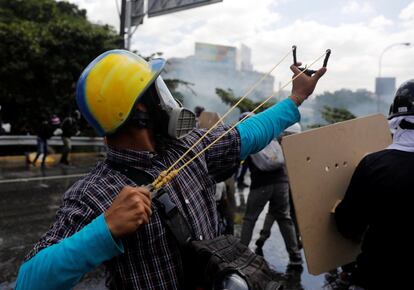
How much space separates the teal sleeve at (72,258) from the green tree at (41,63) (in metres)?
12.6

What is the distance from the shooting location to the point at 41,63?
12961 millimetres

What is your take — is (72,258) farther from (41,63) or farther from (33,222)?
(41,63)

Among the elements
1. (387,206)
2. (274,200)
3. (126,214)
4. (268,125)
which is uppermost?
(268,125)

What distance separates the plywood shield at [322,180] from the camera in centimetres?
217

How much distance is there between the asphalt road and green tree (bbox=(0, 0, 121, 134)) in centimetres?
320

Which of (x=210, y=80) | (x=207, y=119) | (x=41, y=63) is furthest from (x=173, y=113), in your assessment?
(x=210, y=80)

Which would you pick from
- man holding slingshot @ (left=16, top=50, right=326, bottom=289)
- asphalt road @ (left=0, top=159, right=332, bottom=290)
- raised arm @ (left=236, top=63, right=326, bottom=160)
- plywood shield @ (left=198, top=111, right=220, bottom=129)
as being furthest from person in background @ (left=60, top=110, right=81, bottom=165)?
man holding slingshot @ (left=16, top=50, right=326, bottom=289)

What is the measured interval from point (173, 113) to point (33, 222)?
17.5 ft

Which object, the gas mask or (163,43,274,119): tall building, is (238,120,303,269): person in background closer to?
the gas mask

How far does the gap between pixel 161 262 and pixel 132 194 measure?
0.32m

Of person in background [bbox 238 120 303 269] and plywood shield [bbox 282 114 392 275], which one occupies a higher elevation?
plywood shield [bbox 282 114 392 275]

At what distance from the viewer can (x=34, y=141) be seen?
12203mm

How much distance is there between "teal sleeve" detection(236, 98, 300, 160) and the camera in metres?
2.04

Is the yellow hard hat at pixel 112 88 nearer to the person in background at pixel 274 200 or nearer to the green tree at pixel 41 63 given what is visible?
the person in background at pixel 274 200
